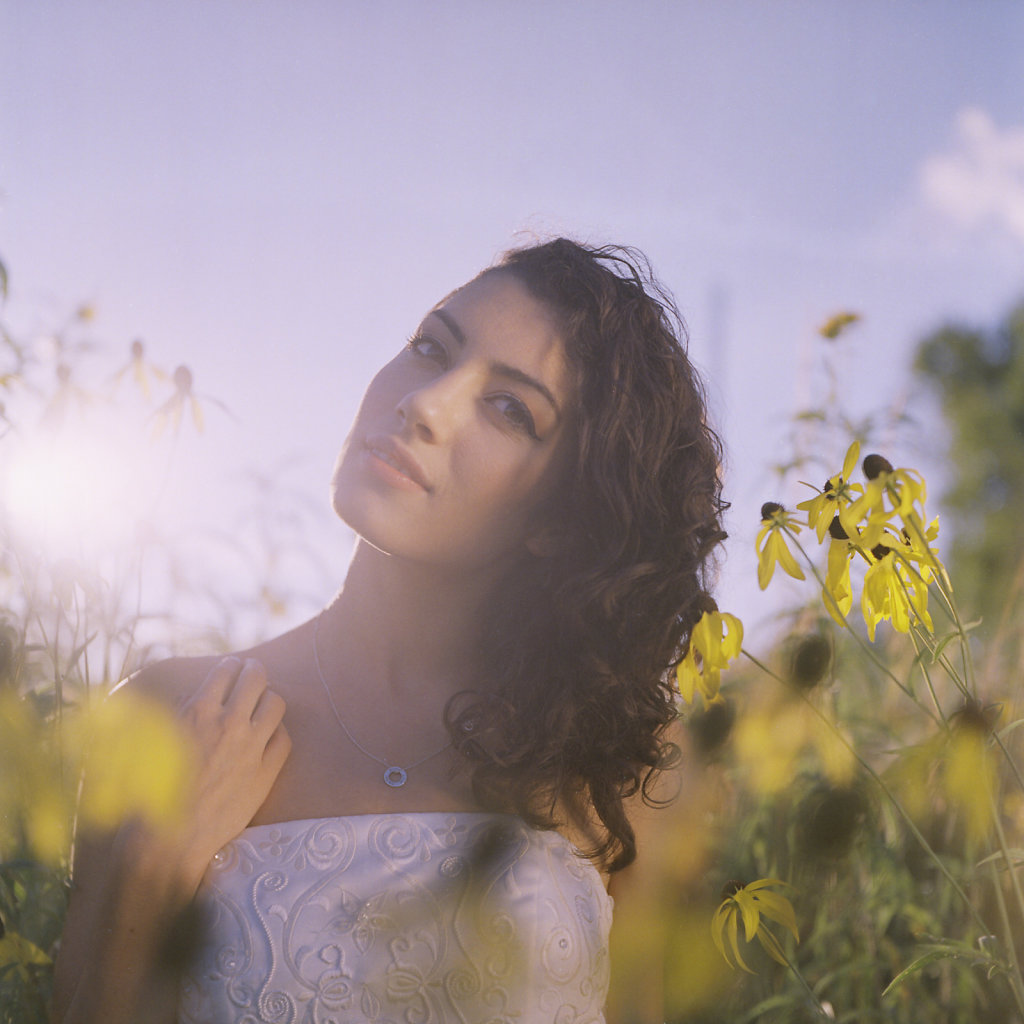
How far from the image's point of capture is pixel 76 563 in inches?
46.0

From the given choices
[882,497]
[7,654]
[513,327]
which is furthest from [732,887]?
[7,654]

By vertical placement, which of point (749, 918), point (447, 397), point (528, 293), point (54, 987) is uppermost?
point (528, 293)

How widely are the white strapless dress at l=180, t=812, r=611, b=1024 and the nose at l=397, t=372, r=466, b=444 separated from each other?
0.43 m

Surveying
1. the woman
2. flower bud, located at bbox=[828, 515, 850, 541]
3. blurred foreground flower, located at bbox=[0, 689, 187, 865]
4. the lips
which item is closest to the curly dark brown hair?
the woman

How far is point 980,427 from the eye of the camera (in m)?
11.8

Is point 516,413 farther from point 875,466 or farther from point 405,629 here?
point 875,466

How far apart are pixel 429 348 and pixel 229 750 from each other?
545 mm

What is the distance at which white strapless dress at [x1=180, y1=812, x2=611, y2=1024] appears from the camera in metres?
1.04

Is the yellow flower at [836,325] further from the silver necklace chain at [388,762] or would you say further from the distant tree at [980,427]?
the distant tree at [980,427]

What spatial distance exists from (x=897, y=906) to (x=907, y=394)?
28.0 inches

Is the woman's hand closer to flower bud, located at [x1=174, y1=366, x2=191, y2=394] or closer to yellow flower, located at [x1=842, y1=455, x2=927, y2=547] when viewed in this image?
flower bud, located at [x1=174, y1=366, x2=191, y2=394]

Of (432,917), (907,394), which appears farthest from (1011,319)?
(432,917)

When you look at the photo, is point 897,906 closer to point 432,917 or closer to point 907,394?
point 432,917

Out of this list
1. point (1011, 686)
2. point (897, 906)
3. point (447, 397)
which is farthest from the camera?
point (1011, 686)
